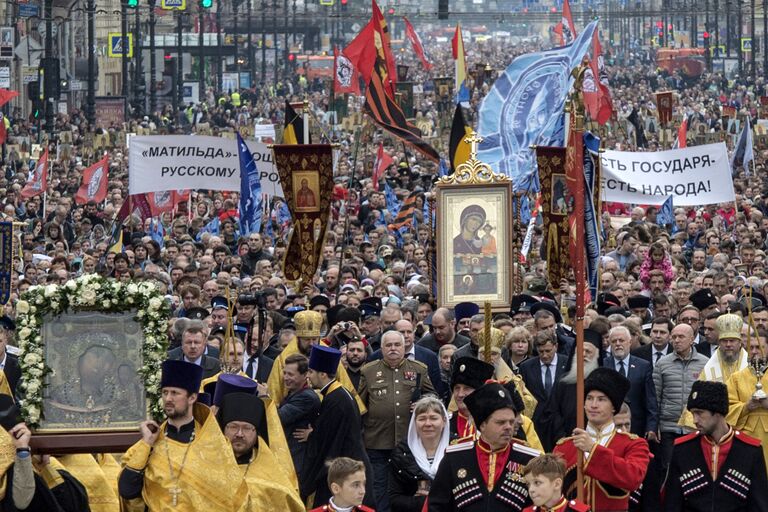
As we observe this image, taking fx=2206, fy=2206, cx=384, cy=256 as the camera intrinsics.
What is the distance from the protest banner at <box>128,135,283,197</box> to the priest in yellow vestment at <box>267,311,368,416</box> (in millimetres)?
11275

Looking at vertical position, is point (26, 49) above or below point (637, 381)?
above

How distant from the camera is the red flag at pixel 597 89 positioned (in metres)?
30.6

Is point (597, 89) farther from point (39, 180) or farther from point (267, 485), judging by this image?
point (267, 485)

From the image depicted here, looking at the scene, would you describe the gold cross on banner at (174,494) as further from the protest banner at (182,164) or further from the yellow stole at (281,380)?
the protest banner at (182,164)

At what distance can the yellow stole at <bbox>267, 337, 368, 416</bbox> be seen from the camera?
13375 millimetres

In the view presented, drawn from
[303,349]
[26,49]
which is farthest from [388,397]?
[26,49]

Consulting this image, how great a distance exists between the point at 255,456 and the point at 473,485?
3.61 ft

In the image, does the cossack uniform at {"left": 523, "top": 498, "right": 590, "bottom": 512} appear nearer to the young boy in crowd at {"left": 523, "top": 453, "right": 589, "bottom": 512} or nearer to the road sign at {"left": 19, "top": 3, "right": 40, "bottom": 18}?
the young boy in crowd at {"left": 523, "top": 453, "right": 589, "bottom": 512}

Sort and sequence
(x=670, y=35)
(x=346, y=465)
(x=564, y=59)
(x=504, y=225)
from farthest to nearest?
(x=670, y=35), (x=564, y=59), (x=504, y=225), (x=346, y=465)

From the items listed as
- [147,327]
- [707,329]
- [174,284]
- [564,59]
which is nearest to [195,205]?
[564,59]

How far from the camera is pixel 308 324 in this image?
1370 cm

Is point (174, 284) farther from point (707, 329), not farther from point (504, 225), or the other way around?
point (707, 329)

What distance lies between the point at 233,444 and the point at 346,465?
0.59m

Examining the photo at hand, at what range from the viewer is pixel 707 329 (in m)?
15.3
